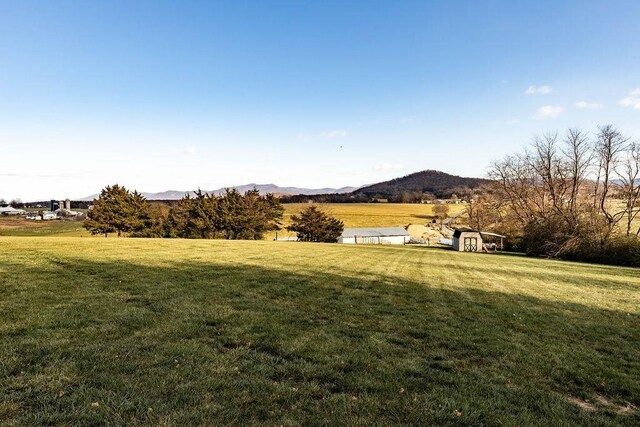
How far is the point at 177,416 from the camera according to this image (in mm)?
4121

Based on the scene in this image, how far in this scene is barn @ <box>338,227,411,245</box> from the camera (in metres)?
89.4

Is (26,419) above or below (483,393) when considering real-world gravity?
above

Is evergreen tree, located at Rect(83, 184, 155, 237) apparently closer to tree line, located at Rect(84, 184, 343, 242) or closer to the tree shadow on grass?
tree line, located at Rect(84, 184, 343, 242)


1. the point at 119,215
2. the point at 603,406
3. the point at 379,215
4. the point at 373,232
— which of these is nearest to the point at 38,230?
the point at 119,215

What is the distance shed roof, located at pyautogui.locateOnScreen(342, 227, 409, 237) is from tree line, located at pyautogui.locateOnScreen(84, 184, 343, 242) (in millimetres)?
16415

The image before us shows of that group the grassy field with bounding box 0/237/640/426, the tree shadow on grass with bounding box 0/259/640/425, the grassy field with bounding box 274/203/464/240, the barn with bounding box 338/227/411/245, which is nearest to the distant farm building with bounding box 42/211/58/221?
the grassy field with bounding box 274/203/464/240

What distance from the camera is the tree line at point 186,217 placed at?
6253cm

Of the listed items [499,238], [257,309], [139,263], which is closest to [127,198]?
[139,263]

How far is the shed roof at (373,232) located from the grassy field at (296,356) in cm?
7794

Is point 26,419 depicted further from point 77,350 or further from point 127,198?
point 127,198

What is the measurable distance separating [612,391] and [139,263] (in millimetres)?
17106

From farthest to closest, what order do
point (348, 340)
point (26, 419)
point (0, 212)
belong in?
point (0, 212) < point (348, 340) < point (26, 419)

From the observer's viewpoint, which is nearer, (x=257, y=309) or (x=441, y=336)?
(x=441, y=336)

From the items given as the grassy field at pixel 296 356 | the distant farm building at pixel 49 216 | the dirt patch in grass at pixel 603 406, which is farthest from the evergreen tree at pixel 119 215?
the distant farm building at pixel 49 216
